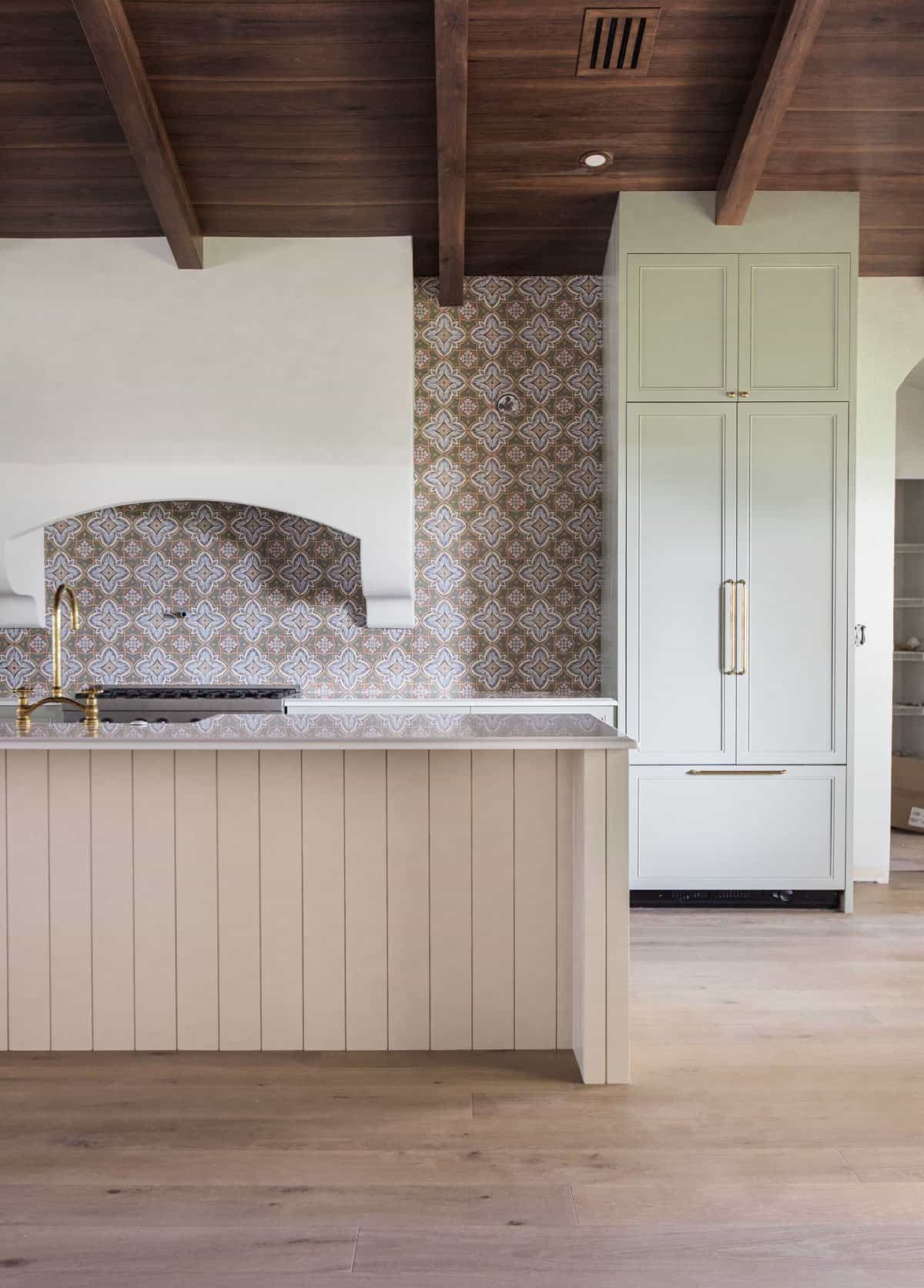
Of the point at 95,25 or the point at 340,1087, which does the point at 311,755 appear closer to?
the point at 340,1087

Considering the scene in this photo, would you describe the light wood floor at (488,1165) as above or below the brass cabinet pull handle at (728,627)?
below

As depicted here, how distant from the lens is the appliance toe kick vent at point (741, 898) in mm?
3953

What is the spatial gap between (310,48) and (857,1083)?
350cm

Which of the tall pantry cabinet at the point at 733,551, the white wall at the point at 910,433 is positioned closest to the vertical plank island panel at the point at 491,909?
the tall pantry cabinet at the point at 733,551

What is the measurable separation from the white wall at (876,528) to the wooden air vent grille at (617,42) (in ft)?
5.56

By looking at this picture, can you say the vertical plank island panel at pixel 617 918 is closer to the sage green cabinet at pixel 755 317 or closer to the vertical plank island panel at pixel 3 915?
the vertical plank island panel at pixel 3 915

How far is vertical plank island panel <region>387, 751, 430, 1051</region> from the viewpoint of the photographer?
8.28 feet

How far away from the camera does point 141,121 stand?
3293mm

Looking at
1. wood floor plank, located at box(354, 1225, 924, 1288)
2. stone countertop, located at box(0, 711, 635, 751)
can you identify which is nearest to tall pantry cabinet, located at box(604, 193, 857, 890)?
stone countertop, located at box(0, 711, 635, 751)

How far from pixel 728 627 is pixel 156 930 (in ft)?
8.23


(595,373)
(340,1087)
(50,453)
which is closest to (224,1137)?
(340,1087)

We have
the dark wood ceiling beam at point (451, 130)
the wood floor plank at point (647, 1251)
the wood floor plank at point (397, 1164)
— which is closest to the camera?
the wood floor plank at point (647, 1251)

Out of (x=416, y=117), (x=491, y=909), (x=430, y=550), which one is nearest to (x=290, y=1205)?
(x=491, y=909)

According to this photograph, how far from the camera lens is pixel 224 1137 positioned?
2068 mm
